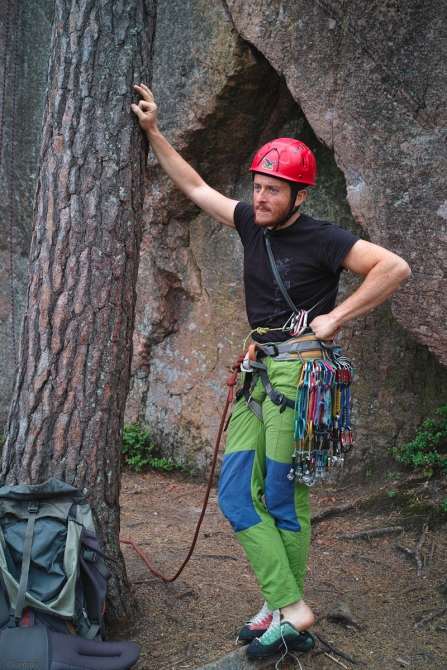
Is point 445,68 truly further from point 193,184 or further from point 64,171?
point 64,171

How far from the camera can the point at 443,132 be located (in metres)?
4.17

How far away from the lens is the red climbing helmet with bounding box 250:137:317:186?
10.3 ft

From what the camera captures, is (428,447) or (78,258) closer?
(78,258)

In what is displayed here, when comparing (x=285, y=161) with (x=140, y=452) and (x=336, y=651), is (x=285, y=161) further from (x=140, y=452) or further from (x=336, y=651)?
(x=140, y=452)

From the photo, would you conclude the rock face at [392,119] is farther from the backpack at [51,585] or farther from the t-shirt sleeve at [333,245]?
the backpack at [51,585]

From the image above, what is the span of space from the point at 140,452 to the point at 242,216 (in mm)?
3418

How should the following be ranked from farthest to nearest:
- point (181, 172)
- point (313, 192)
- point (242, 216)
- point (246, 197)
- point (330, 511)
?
point (246, 197)
point (313, 192)
point (330, 511)
point (181, 172)
point (242, 216)

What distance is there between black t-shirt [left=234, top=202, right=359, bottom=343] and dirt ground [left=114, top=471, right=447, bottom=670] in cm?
156

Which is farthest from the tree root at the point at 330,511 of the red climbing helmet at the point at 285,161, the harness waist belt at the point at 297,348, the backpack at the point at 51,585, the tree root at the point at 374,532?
the red climbing helmet at the point at 285,161

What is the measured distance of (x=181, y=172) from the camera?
142 inches

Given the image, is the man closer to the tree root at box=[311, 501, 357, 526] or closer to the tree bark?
the tree bark

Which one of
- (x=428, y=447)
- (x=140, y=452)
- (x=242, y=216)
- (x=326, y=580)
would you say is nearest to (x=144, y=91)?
(x=242, y=216)

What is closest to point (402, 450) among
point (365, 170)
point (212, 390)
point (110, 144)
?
point (212, 390)

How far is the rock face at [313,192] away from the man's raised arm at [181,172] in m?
1.36
